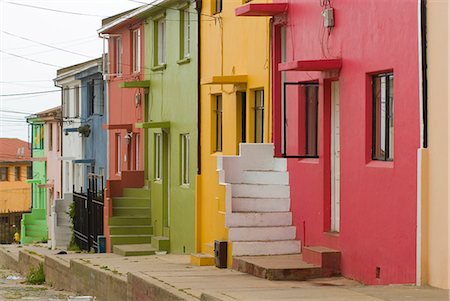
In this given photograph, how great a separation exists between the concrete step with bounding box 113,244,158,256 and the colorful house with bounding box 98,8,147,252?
1.71ft

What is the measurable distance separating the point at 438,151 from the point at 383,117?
2154mm

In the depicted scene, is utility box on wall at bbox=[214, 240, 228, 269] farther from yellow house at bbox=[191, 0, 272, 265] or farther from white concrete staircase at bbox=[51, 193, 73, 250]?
white concrete staircase at bbox=[51, 193, 73, 250]

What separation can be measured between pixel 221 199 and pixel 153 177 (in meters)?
10.9

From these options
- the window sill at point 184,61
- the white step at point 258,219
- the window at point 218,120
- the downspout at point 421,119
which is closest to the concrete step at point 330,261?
the white step at point 258,219

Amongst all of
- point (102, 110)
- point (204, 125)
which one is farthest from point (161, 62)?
point (102, 110)

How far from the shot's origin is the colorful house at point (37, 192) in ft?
181

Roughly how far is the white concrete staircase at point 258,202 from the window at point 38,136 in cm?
3632

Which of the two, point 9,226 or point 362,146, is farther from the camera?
point 9,226

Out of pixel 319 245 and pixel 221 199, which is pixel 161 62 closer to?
pixel 221 199

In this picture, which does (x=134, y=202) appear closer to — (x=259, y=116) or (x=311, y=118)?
(x=259, y=116)

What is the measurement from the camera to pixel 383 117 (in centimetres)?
1673

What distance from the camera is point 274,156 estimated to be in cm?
2123

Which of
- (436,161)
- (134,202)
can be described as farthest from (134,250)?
(436,161)

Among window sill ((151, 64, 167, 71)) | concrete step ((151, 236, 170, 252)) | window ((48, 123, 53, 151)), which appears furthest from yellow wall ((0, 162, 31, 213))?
concrete step ((151, 236, 170, 252))
